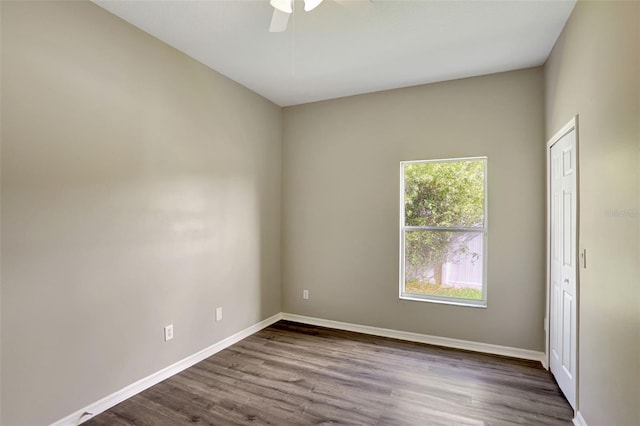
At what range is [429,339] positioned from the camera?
11.2ft

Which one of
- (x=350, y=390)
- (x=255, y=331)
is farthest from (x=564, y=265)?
(x=255, y=331)

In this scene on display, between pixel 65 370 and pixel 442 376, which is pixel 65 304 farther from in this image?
pixel 442 376

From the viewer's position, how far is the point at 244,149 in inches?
142

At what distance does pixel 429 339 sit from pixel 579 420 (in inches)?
58.4

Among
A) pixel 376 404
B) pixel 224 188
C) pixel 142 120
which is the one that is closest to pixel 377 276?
pixel 376 404

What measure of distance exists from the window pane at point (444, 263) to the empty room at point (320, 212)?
24mm

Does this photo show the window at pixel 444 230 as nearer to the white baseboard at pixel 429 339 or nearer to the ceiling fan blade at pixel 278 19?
the white baseboard at pixel 429 339

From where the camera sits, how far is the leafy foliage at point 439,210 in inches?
131

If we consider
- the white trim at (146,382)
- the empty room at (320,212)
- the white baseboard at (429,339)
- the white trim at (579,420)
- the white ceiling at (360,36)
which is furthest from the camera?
the white baseboard at (429,339)

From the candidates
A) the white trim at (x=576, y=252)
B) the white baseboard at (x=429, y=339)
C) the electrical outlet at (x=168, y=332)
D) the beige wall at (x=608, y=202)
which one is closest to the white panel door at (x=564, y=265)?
the white trim at (x=576, y=252)

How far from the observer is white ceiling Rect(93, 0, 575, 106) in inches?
86.1

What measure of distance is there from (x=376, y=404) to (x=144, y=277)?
2.03 m

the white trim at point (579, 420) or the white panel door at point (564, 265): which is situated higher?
the white panel door at point (564, 265)

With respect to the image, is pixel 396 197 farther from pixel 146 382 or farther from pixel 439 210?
pixel 146 382
